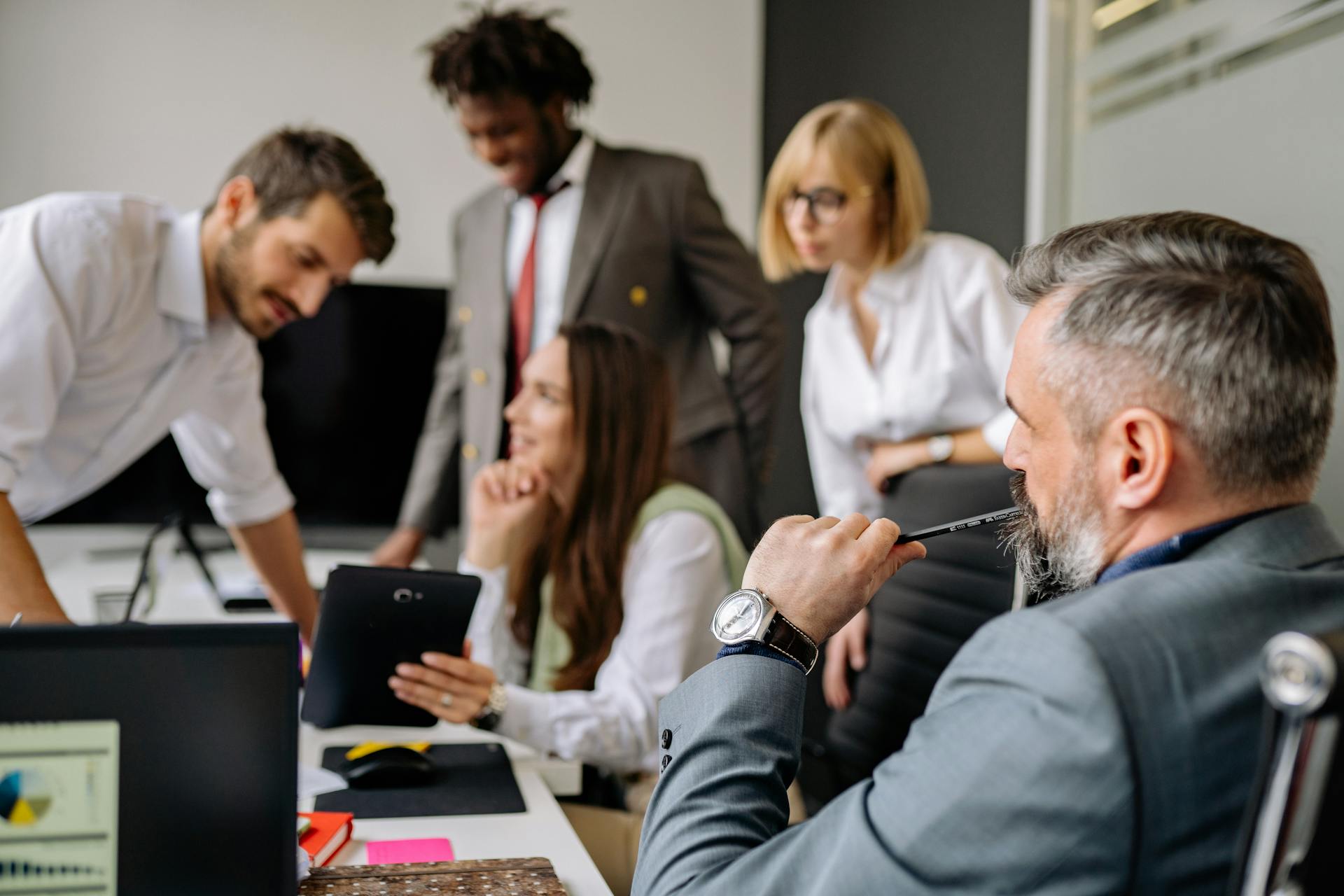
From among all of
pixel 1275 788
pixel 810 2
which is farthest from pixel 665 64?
pixel 1275 788

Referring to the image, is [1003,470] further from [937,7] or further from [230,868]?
[937,7]

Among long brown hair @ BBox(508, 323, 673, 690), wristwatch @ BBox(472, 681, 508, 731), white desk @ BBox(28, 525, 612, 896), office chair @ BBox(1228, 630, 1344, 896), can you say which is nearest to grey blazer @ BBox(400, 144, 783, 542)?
white desk @ BBox(28, 525, 612, 896)

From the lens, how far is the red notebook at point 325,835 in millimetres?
1111

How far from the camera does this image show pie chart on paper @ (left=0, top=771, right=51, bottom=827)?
75 cm

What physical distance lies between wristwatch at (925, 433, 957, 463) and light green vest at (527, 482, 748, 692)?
471 millimetres

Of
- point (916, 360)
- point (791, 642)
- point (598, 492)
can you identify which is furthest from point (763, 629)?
point (916, 360)

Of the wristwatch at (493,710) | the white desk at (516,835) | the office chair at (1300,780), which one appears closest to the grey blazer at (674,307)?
the wristwatch at (493,710)

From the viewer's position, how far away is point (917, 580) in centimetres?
188

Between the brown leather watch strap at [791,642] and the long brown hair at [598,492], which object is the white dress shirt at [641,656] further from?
the brown leather watch strap at [791,642]

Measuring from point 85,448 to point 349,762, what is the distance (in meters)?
0.99

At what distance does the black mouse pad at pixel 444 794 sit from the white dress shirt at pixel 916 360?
1.13 metres

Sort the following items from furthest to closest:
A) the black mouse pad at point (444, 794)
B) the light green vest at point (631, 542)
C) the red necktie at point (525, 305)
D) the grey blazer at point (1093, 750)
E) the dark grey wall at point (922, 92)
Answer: the red necktie at point (525, 305)
the dark grey wall at point (922, 92)
the light green vest at point (631, 542)
the black mouse pad at point (444, 794)
the grey blazer at point (1093, 750)

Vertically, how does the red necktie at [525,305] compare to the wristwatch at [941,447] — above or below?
above

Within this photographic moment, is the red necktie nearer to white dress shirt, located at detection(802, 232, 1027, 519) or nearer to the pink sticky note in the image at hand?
white dress shirt, located at detection(802, 232, 1027, 519)
